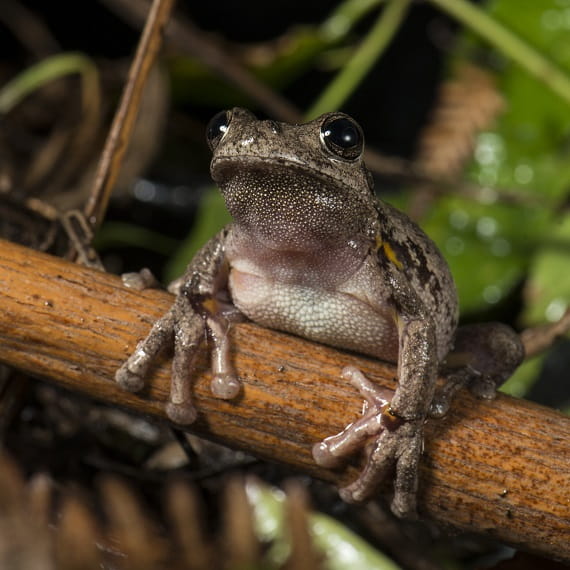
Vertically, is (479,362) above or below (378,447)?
above

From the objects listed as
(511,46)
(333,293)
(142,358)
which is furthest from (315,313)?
(511,46)

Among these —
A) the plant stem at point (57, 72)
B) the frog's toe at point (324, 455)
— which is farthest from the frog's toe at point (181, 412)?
the plant stem at point (57, 72)

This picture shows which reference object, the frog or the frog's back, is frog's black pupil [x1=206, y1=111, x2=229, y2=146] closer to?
the frog

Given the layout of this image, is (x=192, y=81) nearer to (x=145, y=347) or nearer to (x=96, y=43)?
(x=96, y=43)

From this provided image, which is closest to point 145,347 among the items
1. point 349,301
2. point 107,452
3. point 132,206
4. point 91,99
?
point 349,301

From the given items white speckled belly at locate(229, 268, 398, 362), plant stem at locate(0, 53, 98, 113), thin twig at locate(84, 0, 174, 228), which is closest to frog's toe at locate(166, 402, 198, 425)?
white speckled belly at locate(229, 268, 398, 362)

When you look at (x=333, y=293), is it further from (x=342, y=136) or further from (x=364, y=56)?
(x=364, y=56)

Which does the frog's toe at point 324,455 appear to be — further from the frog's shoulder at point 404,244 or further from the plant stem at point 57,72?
the plant stem at point 57,72

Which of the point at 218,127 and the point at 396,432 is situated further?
the point at 218,127
